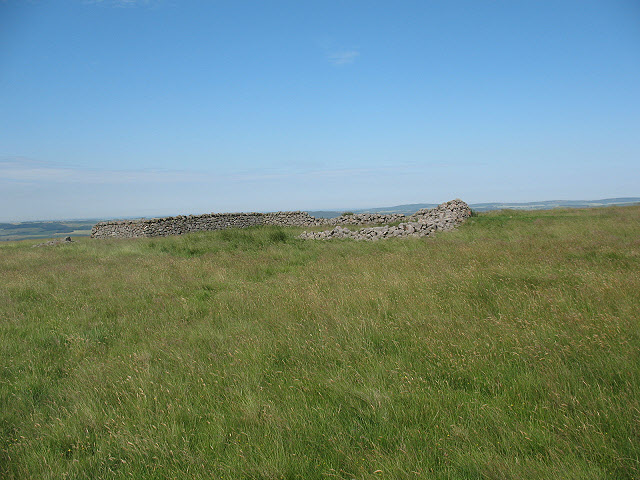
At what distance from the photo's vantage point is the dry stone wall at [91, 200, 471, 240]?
18797 mm

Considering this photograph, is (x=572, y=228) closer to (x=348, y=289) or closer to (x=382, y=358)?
(x=348, y=289)

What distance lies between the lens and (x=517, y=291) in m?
6.00

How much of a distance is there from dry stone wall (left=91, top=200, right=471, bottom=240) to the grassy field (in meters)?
11.5

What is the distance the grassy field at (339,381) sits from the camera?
8.43 feet

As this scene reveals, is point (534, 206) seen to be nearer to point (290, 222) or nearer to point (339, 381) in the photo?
point (290, 222)

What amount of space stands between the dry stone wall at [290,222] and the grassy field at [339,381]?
451 inches

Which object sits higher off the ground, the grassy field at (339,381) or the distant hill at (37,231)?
the distant hill at (37,231)

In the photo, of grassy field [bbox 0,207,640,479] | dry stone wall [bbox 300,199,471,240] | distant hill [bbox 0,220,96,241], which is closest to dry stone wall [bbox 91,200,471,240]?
dry stone wall [bbox 300,199,471,240]

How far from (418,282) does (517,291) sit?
1705 millimetres

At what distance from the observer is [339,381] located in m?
3.50

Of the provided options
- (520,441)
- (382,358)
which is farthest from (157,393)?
(520,441)

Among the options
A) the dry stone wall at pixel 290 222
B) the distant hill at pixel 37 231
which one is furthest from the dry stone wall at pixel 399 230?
the distant hill at pixel 37 231

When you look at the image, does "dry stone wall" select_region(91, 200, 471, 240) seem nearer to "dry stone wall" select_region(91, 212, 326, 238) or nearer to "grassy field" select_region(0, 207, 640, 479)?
"dry stone wall" select_region(91, 212, 326, 238)

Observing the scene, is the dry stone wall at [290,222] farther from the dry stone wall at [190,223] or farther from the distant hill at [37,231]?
the distant hill at [37,231]
